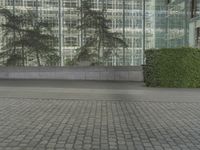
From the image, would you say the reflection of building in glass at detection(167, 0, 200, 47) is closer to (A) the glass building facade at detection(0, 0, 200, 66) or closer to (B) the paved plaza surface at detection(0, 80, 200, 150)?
(A) the glass building facade at detection(0, 0, 200, 66)

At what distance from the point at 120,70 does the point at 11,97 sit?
9744 mm

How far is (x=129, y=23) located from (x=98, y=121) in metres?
15.8

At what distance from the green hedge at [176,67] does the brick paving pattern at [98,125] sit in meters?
5.07

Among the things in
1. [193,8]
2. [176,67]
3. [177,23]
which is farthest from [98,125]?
[193,8]

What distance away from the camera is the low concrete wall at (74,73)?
22594 millimetres

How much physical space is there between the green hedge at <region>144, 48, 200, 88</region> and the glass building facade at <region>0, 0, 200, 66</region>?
584 cm

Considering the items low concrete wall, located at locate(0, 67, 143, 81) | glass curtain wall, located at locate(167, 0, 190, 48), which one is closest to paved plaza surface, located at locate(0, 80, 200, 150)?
low concrete wall, located at locate(0, 67, 143, 81)

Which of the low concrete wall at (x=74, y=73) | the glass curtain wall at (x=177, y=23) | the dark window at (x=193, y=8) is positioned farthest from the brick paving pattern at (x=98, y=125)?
the dark window at (x=193, y=8)

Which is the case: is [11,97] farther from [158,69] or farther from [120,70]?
[120,70]

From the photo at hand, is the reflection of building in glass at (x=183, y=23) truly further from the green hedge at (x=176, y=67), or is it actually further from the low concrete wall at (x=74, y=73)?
the green hedge at (x=176, y=67)

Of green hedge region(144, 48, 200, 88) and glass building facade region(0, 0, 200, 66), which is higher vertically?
glass building facade region(0, 0, 200, 66)

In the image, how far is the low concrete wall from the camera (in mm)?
22594

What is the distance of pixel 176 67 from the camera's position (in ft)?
59.2

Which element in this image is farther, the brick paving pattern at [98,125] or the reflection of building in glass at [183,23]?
the reflection of building in glass at [183,23]
